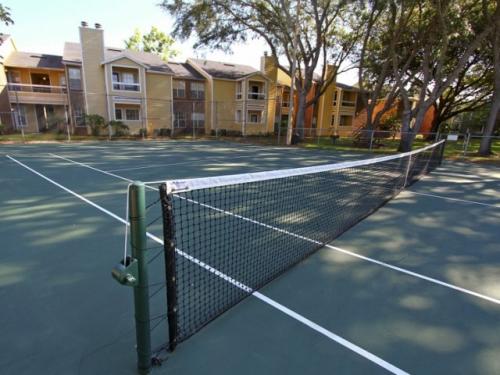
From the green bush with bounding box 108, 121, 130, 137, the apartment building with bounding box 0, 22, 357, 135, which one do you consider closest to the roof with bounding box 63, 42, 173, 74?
the apartment building with bounding box 0, 22, 357, 135

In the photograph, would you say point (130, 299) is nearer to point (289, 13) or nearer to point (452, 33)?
point (452, 33)

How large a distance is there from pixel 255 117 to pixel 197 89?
6.76 meters

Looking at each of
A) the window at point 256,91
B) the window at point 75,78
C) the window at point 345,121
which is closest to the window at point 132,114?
the window at point 75,78

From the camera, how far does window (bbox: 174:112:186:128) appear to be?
29100 mm

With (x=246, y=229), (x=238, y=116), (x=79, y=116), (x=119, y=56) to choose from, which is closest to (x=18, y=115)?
(x=79, y=116)

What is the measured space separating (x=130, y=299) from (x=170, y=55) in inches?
A: 2016

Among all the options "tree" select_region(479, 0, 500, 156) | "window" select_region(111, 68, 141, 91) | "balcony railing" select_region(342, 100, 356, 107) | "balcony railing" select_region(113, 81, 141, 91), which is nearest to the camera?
"tree" select_region(479, 0, 500, 156)

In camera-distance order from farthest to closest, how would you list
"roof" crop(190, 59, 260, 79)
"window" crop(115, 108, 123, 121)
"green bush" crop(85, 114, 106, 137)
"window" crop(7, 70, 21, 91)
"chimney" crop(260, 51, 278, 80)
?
"chimney" crop(260, 51, 278, 80) < "roof" crop(190, 59, 260, 79) < "window" crop(115, 108, 123, 121) < "window" crop(7, 70, 21, 91) < "green bush" crop(85, 114, 106, 137)

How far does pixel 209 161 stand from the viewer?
12.9 metres

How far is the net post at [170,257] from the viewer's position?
2143mm

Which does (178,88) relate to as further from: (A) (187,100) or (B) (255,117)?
(B) (255,117)

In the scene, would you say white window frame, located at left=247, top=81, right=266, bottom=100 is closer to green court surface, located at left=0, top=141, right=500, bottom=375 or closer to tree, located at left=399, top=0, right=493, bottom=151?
tree, located at left=399, top=0, right=493, bottom=151

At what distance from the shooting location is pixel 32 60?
2611cm

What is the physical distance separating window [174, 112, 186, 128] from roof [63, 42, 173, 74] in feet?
13.0
